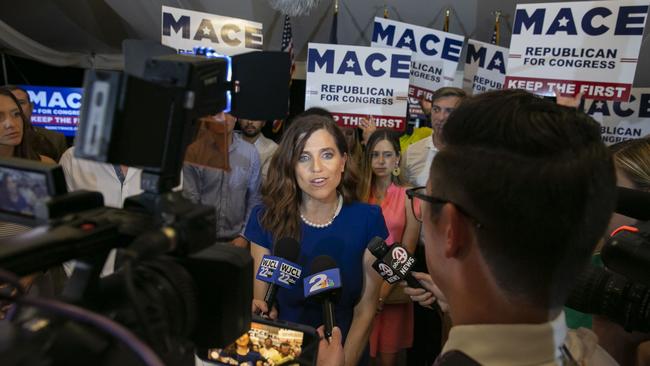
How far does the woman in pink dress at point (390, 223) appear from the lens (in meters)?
2.57

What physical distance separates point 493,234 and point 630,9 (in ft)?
9.13

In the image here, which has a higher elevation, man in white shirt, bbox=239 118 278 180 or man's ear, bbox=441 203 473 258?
man in white shirt, bbox=239 118 278 180

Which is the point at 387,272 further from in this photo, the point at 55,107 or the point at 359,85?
the point at 55,107

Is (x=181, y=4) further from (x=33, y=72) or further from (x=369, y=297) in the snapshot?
(x=369, y=297)

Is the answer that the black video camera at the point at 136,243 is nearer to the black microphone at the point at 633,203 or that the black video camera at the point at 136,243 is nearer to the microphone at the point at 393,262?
the black microphone at the point at 633,203

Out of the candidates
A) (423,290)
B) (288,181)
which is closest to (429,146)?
(288,181)

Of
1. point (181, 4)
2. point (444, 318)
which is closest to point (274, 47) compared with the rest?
point (181, 4)

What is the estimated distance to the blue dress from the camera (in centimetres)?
186

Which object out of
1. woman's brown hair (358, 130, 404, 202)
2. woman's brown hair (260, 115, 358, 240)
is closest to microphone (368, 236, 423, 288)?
woman's brown hair (260, 115, 358, 240)

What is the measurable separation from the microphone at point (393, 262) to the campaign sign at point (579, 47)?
2.05 meters

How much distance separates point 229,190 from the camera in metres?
2.97

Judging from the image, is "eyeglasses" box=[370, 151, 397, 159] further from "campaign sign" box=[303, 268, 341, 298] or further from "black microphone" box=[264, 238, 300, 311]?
"campaign sign" box=[303, 268, 341, 298]

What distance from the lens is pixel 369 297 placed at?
1.88 m

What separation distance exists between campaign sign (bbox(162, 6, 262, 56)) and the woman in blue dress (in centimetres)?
174
